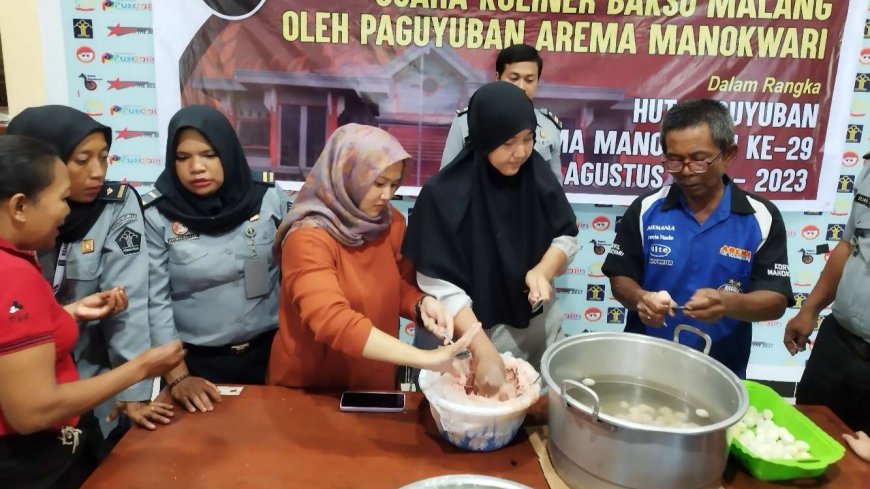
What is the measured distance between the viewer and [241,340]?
1790 mm

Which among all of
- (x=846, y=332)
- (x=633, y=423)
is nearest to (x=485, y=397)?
(x=633, y=423)

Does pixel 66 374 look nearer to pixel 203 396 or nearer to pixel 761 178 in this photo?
pixel 203 396

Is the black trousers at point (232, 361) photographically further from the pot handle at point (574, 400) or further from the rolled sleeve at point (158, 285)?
the pot handle at point (574, 400)

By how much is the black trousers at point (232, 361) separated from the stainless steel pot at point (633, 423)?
100 centimetres

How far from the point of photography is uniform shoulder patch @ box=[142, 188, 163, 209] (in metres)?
1.68

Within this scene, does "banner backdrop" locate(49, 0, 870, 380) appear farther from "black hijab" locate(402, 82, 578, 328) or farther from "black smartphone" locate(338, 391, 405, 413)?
"black smartphone" locate(338, 391, 405, 413)

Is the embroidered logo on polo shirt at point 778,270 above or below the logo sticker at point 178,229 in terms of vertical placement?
below

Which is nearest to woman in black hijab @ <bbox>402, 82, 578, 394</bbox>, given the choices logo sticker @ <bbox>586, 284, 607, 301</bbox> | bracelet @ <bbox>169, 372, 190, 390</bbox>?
bracelet @ <bbox>169, 372, 190, 390</bbox>

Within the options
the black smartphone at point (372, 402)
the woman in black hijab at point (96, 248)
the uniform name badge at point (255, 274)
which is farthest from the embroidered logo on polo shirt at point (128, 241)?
the black smartphone at point (372, 402)

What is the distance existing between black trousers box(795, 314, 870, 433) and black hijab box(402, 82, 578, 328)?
0.90 metres

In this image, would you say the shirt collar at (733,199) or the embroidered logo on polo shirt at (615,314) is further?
the embroidered logo on polo shirt at (615,314)

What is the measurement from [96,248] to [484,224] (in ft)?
3.34

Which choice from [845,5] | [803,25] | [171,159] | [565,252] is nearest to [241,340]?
[171,159]

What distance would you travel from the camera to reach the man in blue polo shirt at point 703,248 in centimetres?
156
